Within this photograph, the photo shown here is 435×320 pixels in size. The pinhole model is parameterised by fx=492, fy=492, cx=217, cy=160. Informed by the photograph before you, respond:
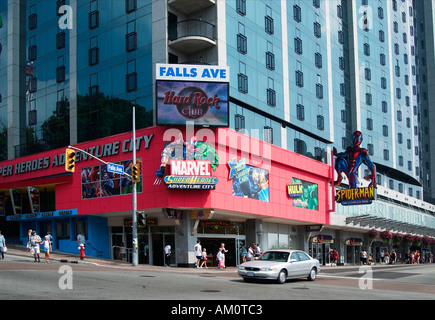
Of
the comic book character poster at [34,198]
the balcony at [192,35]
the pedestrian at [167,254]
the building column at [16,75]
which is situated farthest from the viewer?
the building column at [16,75]

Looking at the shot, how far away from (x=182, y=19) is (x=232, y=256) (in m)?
18.2

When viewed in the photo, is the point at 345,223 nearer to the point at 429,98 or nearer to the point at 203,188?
the point at 203,188

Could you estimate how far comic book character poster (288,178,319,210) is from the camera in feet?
137

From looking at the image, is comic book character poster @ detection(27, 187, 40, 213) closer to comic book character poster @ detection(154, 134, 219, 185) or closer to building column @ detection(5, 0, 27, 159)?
building column @ detection(5, 0, 27, 159)

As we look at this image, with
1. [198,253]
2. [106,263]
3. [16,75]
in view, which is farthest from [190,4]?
[16,75]

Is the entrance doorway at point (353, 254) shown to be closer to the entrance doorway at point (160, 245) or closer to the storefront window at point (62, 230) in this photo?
the entrance doorway at point (160, 245)

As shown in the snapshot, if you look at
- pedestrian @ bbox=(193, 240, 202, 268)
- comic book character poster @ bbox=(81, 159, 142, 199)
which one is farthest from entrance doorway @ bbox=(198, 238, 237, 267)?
comic book character poster @ bbox=(81, 159, 142, 199)

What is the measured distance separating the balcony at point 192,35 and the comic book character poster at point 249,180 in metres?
8.76

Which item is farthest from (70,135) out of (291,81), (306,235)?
(306,235)

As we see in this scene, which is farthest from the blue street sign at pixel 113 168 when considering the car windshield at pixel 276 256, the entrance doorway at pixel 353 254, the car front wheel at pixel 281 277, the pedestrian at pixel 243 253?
the entrance doorway at pixel 353 254

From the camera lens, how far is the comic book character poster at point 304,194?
4191cm

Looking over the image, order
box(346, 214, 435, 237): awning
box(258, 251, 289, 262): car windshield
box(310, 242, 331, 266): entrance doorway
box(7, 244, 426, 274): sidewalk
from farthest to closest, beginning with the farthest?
box(346, 214, 435, 237): awning → box(310, 242, 331, 266): entrance doorway → box(7, 244, 426, 274): sidewalk → box(258, 251, 289, 262): car windshield

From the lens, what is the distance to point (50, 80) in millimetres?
43250

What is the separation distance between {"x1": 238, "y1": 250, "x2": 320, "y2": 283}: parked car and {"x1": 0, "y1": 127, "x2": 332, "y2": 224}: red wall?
415 inches
